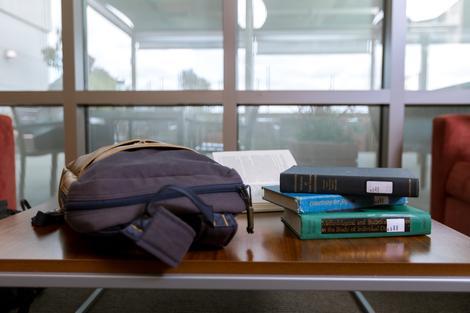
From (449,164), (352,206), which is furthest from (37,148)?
(449,164)

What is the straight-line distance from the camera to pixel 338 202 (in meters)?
0.68

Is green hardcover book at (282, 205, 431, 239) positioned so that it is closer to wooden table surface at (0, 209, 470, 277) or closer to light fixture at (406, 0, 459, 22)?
wooden table surface at (0, 209, 470, 277)

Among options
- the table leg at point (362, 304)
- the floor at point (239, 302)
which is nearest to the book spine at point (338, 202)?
the table leg at point (362, 304)

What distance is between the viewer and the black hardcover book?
2.21 feet

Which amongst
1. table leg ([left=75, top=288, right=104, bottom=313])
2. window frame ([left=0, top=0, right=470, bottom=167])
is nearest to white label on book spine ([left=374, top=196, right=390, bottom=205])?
table leg ([left=75, top=288, right=104, bottom=313])

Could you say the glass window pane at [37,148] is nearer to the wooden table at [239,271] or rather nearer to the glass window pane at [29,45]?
the glass window pane at [29,45]

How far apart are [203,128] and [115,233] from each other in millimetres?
1470

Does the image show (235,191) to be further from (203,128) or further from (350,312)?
(203,128)

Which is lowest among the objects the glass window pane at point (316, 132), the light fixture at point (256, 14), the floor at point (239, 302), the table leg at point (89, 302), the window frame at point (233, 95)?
the floor at point (239, 302)

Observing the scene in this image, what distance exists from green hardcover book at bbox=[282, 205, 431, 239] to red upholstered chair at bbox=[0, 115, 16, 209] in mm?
1234

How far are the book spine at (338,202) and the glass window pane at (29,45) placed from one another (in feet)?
6.03

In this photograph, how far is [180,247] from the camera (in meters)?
0.50

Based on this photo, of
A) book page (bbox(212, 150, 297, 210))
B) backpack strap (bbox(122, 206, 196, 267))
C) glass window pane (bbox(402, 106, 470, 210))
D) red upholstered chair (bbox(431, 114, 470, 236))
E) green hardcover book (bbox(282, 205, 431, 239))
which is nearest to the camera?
backpack strap (bbox(122, 206, 196, 267))

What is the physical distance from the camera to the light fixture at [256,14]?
6.31 feet
